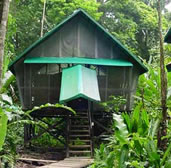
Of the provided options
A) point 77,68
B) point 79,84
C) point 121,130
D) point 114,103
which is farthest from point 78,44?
point 121,130

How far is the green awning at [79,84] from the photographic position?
879cm

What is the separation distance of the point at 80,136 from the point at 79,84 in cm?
188

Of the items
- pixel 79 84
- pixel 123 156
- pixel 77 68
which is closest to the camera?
pixel 123 156

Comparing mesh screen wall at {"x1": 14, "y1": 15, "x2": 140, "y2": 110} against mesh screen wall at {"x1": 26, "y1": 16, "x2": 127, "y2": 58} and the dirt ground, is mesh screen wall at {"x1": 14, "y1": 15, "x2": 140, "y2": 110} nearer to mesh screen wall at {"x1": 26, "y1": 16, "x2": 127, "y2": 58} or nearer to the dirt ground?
mesh screen wall at {"x1": 26, "y1": 16, "x2": 127, "y2": 58}

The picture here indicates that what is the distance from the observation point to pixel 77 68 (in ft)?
33.0

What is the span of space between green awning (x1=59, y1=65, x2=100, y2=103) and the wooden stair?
4.66 ft

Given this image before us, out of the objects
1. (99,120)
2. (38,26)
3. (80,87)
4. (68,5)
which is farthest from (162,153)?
(38,26)

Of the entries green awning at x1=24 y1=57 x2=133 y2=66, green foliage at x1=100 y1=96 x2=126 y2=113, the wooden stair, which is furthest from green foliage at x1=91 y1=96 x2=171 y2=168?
green awning at x1=24 y1=57 x2=133 y2=66

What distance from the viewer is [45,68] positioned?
34.3 ft

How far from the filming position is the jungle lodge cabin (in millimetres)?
10219

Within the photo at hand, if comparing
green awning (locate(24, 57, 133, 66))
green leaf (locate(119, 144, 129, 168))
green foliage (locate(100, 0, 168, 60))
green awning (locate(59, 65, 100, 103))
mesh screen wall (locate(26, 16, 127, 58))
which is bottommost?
green leaf (locate(119, 144, 129, 168))

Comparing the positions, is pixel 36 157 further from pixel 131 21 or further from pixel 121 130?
pixel 131 21

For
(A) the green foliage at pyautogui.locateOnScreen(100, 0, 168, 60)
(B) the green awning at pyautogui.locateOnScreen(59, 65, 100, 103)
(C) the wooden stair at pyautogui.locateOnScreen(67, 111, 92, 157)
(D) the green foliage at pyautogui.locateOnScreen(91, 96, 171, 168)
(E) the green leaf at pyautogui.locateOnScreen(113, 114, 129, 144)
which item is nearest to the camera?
(D) the green foliage at pyautogui.locateOnScreen(91, 96, 171, 168)

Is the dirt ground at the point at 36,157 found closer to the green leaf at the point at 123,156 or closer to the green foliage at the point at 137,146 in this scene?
the green foliage at the point at 137,146
